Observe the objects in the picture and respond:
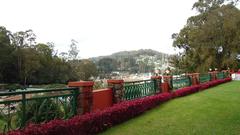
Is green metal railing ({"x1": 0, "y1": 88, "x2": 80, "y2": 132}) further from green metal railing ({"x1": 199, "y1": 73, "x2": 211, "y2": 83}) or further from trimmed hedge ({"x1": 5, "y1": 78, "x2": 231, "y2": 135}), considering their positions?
green metal railing ({"x1": 199, "y1": 73, "x2": 211, "y2": 83})

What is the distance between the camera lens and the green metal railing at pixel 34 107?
192 inches

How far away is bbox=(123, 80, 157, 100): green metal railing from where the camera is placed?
944cm

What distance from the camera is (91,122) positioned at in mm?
6172

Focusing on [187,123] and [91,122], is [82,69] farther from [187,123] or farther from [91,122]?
[91,122]

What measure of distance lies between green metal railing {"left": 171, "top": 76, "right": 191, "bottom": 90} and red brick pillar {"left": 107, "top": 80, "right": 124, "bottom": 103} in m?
6.23

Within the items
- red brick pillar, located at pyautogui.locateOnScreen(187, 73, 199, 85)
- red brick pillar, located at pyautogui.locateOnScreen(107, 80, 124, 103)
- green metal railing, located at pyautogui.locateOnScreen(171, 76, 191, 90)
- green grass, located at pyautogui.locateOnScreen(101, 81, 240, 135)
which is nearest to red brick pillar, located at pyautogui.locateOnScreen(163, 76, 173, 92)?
green metal railing, located at pyautogui.locateOnScreen(171, 76, 191, 90)

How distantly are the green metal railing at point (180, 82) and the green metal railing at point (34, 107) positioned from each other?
909 centimetres

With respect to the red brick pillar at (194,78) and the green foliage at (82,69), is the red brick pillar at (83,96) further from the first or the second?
the green foliage at (82,69)

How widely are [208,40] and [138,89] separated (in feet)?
88.7

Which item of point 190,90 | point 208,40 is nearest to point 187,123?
point 190,90

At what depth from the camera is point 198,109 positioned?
9141 mm

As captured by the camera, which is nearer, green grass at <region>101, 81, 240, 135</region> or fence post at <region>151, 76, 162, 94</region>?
green grass at <region>101, 81, 240, 135</region>

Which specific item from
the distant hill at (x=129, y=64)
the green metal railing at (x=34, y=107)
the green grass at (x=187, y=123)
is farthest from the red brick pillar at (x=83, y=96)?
the distant hill at (x=129, y=64)

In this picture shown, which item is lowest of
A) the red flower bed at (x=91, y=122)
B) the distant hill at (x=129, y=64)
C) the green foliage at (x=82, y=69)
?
the red flower bed at (x=91, y=122)
